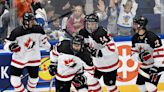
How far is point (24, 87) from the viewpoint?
8430 millimetres

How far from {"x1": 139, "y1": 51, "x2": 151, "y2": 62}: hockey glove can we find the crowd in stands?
4.39 feet

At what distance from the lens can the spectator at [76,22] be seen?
352 inches

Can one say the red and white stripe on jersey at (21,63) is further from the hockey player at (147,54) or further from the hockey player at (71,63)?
the hockey player at (147,54)

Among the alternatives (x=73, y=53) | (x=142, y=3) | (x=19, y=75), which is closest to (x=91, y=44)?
(x=73, y=53)

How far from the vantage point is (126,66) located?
9.13 meters

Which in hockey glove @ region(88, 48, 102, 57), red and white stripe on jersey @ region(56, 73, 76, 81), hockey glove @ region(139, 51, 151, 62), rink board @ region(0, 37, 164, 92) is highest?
hockey glove @ region(88, 48, 102, 57)

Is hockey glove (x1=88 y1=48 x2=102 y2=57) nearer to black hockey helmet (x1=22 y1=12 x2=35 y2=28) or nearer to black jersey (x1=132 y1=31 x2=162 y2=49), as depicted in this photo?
black jersey (x1=132 y1=31 x2=162 y2=49)

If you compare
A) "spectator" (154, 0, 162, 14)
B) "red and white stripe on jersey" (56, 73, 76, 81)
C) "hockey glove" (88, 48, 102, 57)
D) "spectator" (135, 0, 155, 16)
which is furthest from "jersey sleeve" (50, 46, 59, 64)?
"spectator" (154, 0, 162, 14)

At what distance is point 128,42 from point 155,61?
60.0 inches

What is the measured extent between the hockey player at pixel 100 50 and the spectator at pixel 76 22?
1.23 m

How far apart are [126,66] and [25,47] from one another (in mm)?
1969

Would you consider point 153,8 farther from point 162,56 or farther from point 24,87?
point 24,87

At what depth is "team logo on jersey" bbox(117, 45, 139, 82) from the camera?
29.8 ft

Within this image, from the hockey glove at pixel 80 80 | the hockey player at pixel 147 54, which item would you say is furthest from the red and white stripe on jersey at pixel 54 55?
the hockey player at pixel 147 54
